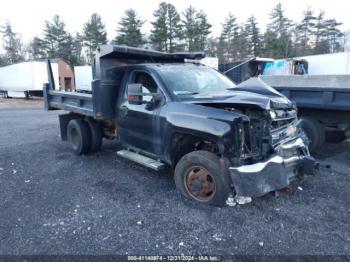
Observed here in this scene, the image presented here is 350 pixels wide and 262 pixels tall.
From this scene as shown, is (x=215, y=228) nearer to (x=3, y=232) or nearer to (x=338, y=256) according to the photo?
(x=338, y=256)

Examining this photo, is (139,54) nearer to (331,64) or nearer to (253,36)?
(331,64)

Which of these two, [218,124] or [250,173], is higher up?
[218,124]

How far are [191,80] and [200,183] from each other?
5.95 feet

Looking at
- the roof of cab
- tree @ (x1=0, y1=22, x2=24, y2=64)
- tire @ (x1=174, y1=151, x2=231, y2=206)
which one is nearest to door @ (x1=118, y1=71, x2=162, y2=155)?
the roof of cab

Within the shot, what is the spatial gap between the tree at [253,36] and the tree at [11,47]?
41.5 metres

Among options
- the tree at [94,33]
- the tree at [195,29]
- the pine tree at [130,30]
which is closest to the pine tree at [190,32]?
the tree at [195,29]

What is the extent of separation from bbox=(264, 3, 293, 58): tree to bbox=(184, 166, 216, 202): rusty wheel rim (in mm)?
39858

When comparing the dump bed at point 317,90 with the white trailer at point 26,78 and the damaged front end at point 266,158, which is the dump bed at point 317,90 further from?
the white trailer at point 26,78

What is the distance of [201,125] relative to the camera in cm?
372

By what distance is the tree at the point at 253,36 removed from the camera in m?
44.4

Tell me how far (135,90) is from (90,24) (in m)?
42.0

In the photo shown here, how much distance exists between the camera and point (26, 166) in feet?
19.0

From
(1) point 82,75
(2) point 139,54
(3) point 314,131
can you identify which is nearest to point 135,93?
(2) point 139,54

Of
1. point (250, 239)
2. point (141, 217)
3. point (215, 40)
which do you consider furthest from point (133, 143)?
point (215, 40)
